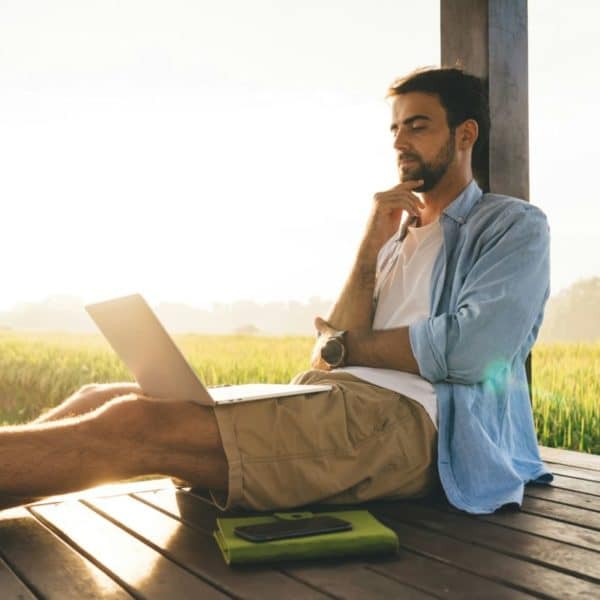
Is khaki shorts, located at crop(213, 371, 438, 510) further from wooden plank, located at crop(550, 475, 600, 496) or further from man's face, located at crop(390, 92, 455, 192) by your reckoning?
man's face, located at crop(390, 92, 455, 192)

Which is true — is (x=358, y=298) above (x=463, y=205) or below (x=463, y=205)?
below

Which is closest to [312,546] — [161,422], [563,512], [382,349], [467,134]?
[161,422]

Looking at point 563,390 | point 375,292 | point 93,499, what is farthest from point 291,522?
point 563,390

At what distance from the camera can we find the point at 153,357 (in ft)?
6.63

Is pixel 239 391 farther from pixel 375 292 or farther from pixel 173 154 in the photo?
pixel 173 154

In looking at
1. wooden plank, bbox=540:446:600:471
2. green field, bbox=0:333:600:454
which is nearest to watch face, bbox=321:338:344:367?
wooden plank, bbox=540:446:600:471

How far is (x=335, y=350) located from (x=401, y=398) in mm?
313

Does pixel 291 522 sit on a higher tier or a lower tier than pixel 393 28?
lower

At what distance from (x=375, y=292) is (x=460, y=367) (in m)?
0.57

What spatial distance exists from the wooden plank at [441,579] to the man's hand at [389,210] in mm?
1217

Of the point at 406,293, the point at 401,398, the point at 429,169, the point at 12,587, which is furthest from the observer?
the point at 429,169

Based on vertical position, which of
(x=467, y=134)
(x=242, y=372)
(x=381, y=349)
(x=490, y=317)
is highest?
(x=467, y=134)

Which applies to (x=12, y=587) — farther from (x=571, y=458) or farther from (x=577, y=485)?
(x=571, y=458)

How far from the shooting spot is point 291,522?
1.86 meters
